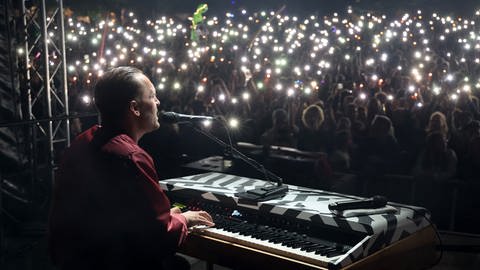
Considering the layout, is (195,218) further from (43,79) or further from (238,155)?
(43,79)

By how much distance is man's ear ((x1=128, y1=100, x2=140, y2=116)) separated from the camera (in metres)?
2.39

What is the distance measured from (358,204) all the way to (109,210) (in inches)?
66.6

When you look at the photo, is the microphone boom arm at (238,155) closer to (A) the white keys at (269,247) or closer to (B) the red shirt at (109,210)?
(A) the white keys at (269,247)

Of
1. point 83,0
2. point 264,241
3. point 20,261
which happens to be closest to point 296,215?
point 264,241

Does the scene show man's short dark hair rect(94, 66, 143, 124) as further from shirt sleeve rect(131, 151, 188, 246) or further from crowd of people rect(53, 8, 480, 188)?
crowd of people rect(53, 8, 480, 188)

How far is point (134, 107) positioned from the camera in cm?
241

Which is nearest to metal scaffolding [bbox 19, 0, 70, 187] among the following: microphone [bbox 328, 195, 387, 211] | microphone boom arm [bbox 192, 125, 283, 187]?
microphone boom arm [bbox 192, 125, 283, 187]

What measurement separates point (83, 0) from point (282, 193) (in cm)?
3598

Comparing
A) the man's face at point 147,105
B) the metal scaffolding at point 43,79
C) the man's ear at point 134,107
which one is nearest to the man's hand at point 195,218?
the man's face at point 147,105

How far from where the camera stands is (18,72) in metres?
6.06

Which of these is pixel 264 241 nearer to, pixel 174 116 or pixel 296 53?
pixel 174 116

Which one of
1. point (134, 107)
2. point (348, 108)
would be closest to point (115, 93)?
point (134, 107)

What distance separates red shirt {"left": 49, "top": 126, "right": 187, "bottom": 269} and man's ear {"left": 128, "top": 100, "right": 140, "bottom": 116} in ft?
0.40

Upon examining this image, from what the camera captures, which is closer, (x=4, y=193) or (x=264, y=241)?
(x=264, y=241)
